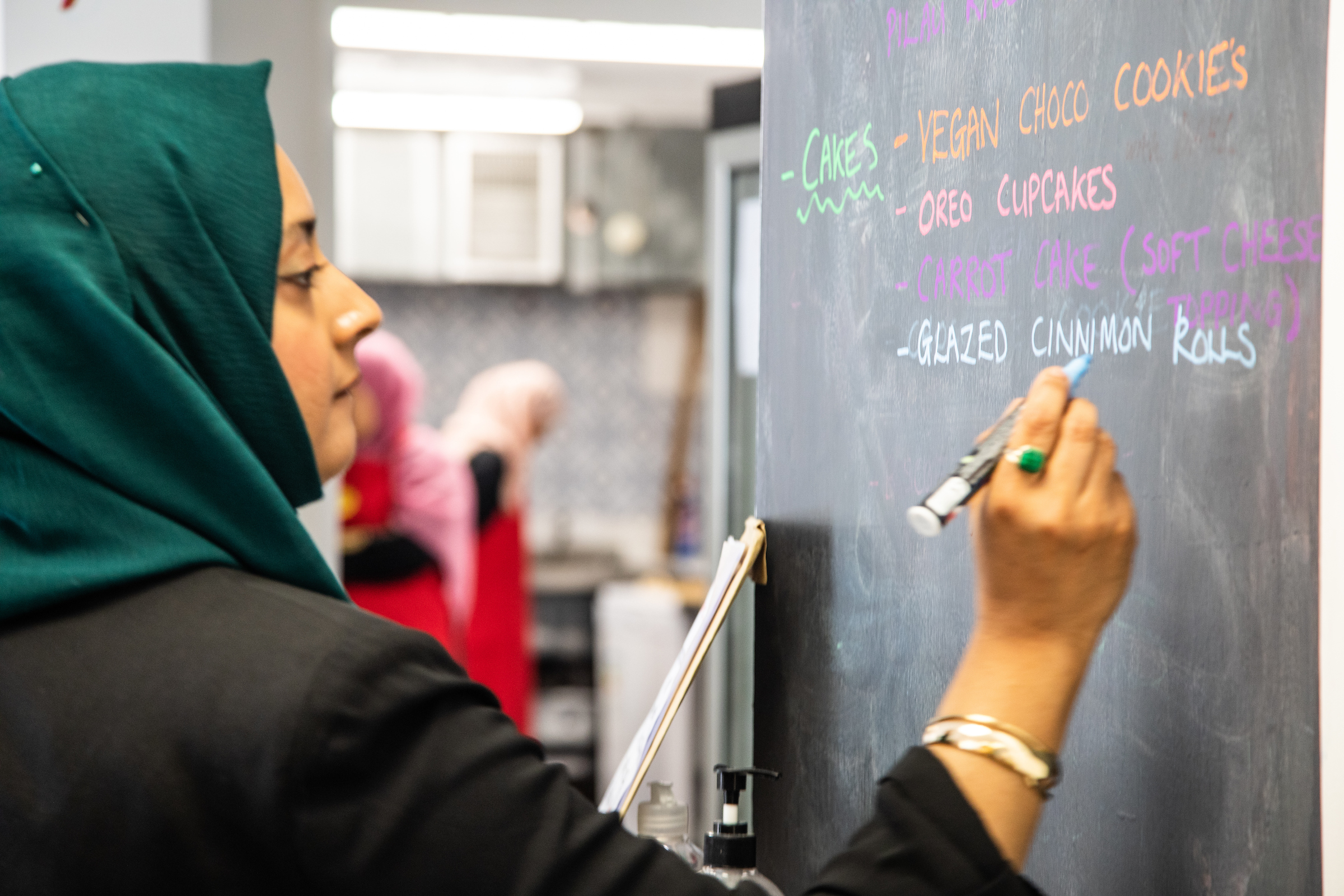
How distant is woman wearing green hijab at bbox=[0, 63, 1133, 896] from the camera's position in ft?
1.89

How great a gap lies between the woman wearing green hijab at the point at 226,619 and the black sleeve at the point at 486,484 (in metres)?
2.51

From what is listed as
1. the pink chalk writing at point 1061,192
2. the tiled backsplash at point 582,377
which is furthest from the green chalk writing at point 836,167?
the tiled backsplash at point 582,377

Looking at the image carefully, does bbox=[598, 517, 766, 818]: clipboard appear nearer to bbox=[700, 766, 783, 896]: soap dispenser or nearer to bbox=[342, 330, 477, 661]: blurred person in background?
bbox=[700, 766, 783, 896]: soap dispenser

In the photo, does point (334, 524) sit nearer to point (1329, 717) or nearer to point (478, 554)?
point (478, 554)

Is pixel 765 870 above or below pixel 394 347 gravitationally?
below

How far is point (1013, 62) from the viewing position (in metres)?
0.86

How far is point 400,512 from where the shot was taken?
9.44ft

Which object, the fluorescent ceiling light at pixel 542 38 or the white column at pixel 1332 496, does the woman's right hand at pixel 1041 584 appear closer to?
the white column at pixel 1332 496

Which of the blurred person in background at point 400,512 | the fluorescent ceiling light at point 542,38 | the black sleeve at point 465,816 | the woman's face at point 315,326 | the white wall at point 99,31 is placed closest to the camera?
the black sleeve at point 465,816

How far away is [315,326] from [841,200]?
1.47ft

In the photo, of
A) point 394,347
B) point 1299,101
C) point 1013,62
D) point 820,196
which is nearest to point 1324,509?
point 1299,101

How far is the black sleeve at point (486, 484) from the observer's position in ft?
10.8

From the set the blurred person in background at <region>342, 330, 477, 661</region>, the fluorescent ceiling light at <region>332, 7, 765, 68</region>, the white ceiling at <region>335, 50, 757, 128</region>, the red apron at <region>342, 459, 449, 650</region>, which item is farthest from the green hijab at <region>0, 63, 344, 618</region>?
the white ceiling at <region>335, 50, 757, 128</region>

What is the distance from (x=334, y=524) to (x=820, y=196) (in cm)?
161
